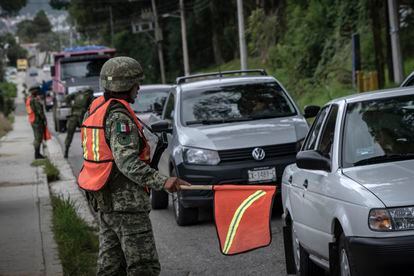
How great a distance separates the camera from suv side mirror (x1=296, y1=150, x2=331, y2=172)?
668 centimetres

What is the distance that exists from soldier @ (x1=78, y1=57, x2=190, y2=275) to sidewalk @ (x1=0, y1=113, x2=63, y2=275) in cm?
257

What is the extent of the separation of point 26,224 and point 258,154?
3.10m

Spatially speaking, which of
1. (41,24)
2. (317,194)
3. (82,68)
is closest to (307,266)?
(317,194)

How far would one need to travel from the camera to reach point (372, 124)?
274 inches

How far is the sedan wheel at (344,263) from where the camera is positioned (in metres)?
6.02

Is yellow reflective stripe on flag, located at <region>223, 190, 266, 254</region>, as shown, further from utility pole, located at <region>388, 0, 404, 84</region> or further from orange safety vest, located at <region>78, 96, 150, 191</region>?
utility pole, located at <region>388, 0, 404, 84</region>

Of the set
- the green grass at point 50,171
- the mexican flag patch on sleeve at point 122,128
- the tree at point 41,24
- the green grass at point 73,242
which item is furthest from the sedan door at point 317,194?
the tree at point 41,24

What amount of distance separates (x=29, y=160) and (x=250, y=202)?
660 inches

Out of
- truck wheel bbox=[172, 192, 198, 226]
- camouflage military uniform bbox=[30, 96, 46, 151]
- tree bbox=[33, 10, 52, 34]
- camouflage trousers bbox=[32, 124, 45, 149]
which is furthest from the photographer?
tree bbox=[33, 10, 52, 34]

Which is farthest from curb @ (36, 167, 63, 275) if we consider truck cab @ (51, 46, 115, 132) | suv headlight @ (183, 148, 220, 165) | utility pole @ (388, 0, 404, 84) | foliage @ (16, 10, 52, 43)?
foliage @ (16, 10, 52, 43)

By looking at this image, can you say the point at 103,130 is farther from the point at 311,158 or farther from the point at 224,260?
the point at 224,260

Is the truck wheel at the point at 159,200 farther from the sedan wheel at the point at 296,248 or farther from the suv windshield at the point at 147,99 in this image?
the sedan wheel at the point at 296,248

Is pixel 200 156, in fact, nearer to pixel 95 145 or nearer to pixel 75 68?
pixel 95 145

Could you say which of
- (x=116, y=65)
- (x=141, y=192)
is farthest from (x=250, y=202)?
(x=116, y=65)
